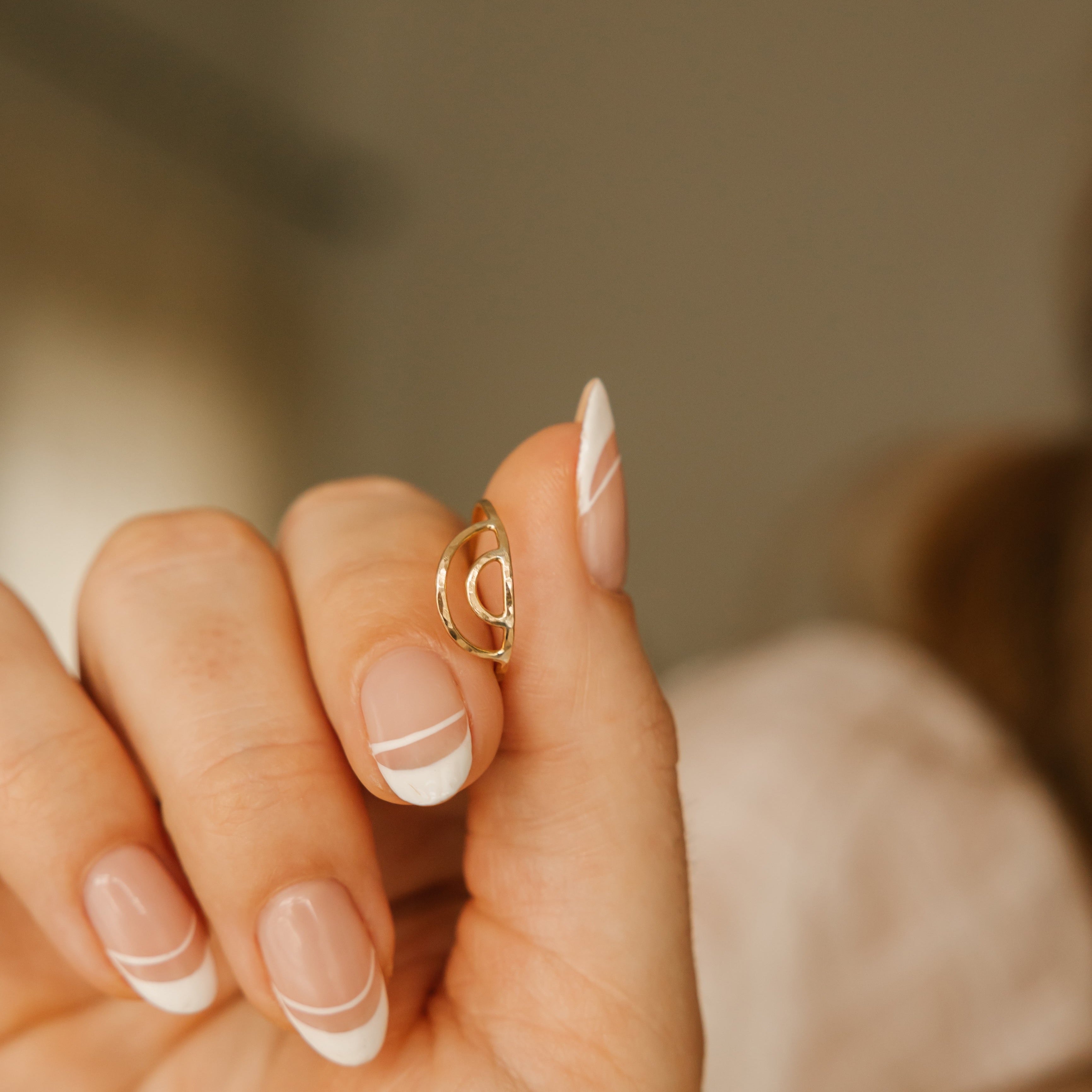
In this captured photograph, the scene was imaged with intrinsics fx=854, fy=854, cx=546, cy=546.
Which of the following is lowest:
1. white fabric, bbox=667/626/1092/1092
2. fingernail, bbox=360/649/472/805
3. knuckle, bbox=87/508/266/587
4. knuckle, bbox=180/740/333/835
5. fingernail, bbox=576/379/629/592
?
white fabric, bbox=667/626/1092/1092

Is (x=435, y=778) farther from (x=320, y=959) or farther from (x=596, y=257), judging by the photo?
(x=596, y=257)

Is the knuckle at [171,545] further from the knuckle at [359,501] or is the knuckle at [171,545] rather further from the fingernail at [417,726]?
the fingernail at [417,726]

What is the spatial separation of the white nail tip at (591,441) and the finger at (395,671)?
0.28 ft

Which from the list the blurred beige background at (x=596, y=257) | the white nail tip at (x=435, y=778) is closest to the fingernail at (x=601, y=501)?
the white nail tip at (x=435, y=778)

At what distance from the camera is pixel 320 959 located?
1.31 ft

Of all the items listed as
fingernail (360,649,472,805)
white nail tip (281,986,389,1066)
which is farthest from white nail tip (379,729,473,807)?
white nail tip (281,986,389,1066)

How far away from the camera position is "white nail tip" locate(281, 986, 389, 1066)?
413mm

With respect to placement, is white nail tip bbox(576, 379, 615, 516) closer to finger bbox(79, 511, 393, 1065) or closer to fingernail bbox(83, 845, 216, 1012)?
finger bbox(79, 511, 393, 1065)

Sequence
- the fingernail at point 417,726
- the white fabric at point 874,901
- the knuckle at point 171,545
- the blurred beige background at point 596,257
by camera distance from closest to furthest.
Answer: the fingernail at point 417,726, the knuckle at point 171,545, the white fabric at point 874,901, the blurred beige background at point 596,257

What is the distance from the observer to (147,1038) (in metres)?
0.53

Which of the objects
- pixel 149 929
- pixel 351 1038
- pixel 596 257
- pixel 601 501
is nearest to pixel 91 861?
pixel 149 929

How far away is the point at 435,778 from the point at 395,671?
0.17ft

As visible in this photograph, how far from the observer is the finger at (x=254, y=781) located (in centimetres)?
40

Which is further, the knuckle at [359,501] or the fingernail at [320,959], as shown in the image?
the knuckle at [359,501]
